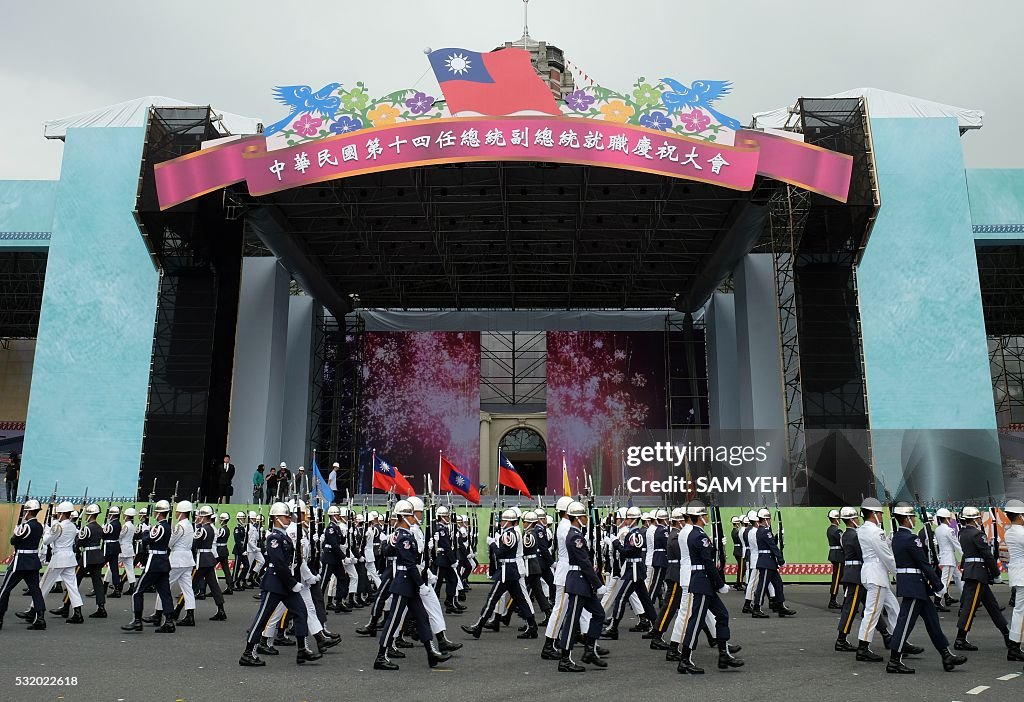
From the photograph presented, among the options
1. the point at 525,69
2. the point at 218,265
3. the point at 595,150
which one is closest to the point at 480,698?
the point at 595,150

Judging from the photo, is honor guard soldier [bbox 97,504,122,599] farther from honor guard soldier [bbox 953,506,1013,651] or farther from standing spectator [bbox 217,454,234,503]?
honor guard soldier [bbox 953,506,1013,651]

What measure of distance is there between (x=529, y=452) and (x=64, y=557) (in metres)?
26.4

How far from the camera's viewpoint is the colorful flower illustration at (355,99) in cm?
1972

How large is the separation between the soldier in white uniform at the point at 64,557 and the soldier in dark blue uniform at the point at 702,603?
7.69 m

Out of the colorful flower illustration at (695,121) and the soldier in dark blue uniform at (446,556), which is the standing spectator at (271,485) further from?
the colorful flower illustration at (695,121)

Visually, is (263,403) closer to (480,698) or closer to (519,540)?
(519,540)

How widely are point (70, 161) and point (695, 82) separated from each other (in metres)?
15.9

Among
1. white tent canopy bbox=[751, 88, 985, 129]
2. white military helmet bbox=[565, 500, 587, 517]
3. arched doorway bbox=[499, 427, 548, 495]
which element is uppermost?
white tent canopy bbox=[751, 88, 985, 129]

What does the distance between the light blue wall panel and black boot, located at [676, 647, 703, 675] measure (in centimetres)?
1726

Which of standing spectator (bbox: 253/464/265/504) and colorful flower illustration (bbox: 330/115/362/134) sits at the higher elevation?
colorful flower illustration (bbox: 330/115/362/134)

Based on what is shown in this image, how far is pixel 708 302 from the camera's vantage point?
98.2ft

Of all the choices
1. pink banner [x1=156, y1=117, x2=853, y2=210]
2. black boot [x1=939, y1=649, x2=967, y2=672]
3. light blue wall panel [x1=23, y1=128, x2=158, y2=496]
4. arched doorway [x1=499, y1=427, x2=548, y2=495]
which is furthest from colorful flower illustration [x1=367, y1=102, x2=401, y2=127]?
arched doorway [x1=499, y1=427, x2=548, y2=495]

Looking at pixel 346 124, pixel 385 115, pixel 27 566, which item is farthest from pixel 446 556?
pixel 346 124

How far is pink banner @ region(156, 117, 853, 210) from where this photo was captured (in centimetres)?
1933
